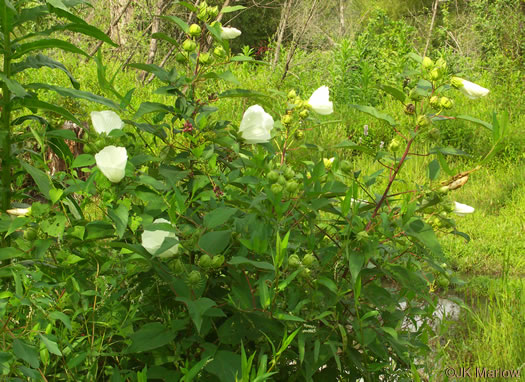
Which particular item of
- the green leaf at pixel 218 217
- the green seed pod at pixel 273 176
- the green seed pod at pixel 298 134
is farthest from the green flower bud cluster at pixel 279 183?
the green seed pod at pixel 298 134

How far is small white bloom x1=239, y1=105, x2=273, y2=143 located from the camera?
1584mm

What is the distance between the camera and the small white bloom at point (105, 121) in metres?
1.56

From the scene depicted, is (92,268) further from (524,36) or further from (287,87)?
(524,36)

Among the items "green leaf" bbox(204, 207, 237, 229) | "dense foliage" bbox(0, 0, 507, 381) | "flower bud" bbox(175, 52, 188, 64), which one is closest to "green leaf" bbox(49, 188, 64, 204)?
"dense foliage" bbox(0, 0, 507, 381)

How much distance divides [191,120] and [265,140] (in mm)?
202

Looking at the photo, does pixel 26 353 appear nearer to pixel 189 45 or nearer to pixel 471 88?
pixel 189 45

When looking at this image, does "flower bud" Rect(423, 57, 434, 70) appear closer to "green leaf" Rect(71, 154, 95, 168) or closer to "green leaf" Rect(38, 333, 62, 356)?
"green leaf" Rect(71, 154, 95, 168)

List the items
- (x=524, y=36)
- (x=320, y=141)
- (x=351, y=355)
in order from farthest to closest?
(x=524, y=36) → (x=320, y=141) → (x=351, y=355)

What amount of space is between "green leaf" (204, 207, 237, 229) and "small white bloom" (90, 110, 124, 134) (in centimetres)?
40

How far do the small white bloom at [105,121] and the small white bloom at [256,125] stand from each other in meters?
0.32

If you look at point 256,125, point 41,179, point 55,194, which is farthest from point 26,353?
point 256,125

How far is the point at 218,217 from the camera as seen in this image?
4.49 feet

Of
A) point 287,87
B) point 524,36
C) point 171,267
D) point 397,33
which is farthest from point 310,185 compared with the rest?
Answer: point 397,33

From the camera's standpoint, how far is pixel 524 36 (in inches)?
307
